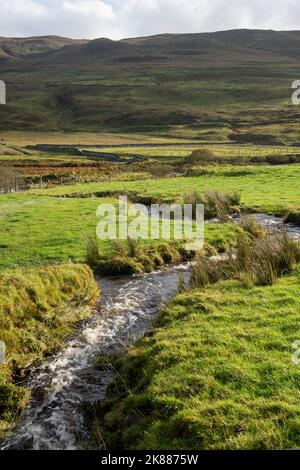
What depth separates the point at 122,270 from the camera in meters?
21.3

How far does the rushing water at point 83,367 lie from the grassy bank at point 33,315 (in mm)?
365

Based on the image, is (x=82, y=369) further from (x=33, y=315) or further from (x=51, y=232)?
(x=51, y=232)

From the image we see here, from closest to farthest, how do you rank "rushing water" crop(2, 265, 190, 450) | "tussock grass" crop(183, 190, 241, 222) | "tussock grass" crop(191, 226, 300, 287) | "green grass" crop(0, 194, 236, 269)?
"rushing water" crop(2, 265, 190, 450)
"tussock grass" crop(191, 226, 300, 287)
"green grass" crop(0, 194, 236, 269)
"tussock grass" crop(183, 190, 241, 222)

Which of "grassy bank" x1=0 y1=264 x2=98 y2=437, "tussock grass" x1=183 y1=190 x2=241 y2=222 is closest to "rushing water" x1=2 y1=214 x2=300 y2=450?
"grassy bank" x1=0 y1=264 x2=98 y2=437

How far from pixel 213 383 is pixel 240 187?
113 ft

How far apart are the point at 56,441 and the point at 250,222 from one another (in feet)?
60.5

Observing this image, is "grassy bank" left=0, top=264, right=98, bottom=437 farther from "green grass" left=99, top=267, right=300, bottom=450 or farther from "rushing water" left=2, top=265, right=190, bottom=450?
"green grass" left=99, top=267, right=300, bottom=450

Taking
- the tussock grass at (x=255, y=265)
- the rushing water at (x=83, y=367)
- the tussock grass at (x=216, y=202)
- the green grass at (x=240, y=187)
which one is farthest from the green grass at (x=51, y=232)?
the green grass at (x=240, y=187)

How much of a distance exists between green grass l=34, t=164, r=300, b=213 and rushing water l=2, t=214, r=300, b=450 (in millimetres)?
16805

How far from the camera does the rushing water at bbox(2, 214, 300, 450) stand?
393 inches

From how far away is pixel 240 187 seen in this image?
140 ft

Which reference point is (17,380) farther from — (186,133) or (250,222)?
(186,133)

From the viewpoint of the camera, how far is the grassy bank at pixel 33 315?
11.1 m

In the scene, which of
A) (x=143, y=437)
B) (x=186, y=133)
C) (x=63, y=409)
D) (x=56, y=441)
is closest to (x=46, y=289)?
(x=63, y=409)
